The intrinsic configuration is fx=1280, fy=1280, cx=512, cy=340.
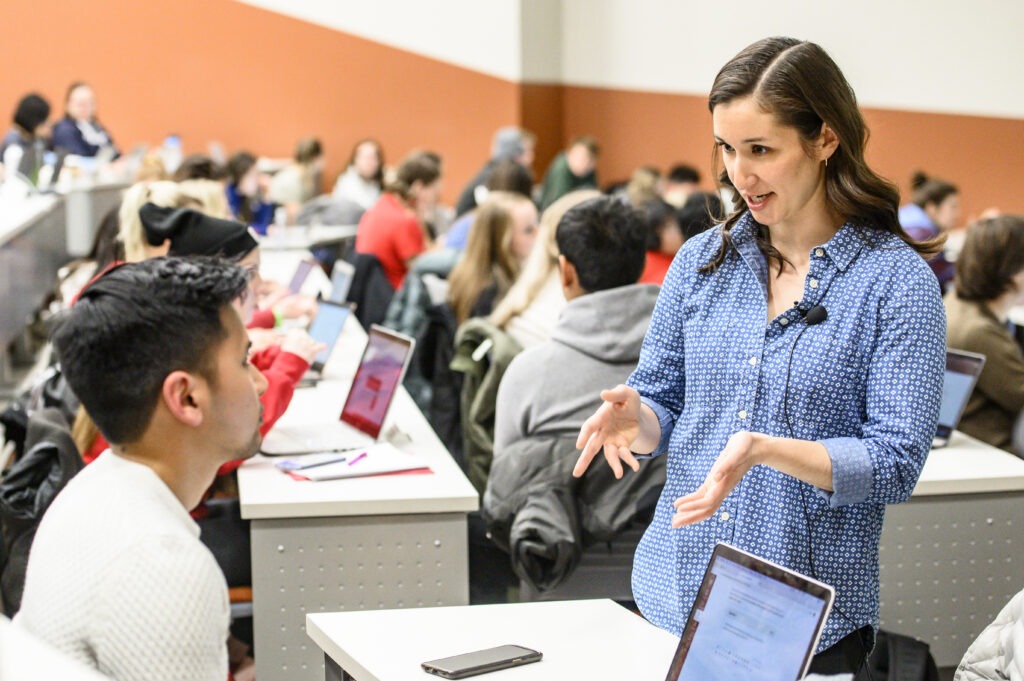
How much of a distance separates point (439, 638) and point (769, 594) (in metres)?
0.69

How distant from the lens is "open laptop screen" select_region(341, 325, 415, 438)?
144 inches

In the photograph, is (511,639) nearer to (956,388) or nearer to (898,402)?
(898,402)

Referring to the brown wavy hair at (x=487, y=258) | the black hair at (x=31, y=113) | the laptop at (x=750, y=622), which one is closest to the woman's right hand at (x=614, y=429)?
the laptop at (x=750, y=622)

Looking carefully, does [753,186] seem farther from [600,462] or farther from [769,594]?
[600,462]

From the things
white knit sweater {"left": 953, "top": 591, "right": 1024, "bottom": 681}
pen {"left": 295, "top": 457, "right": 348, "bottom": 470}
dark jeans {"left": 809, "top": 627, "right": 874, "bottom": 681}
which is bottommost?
pen {"left": 295, "top": 457, "right": 348, "bottom": 470}

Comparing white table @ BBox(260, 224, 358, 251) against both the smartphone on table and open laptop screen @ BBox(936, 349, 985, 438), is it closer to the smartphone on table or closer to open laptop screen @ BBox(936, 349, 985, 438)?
open laptop screen @ BBox(936, 349, 985, 438)

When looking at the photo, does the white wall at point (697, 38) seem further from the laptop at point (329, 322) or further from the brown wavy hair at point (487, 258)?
the laptop at point (329, 322)

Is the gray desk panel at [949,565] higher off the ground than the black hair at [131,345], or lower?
lower

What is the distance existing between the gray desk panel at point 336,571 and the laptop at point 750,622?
1.40m

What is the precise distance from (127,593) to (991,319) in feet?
11.1

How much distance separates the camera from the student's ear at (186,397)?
1.63m

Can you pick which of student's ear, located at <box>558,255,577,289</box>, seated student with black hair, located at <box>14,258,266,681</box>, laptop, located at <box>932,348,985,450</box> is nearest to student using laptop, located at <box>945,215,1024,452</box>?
laptop, located at <box>932,348,985,450</box>

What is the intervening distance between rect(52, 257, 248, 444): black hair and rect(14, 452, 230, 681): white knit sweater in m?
0.13

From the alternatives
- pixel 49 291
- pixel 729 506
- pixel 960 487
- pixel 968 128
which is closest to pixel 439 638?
pixel 729 506
